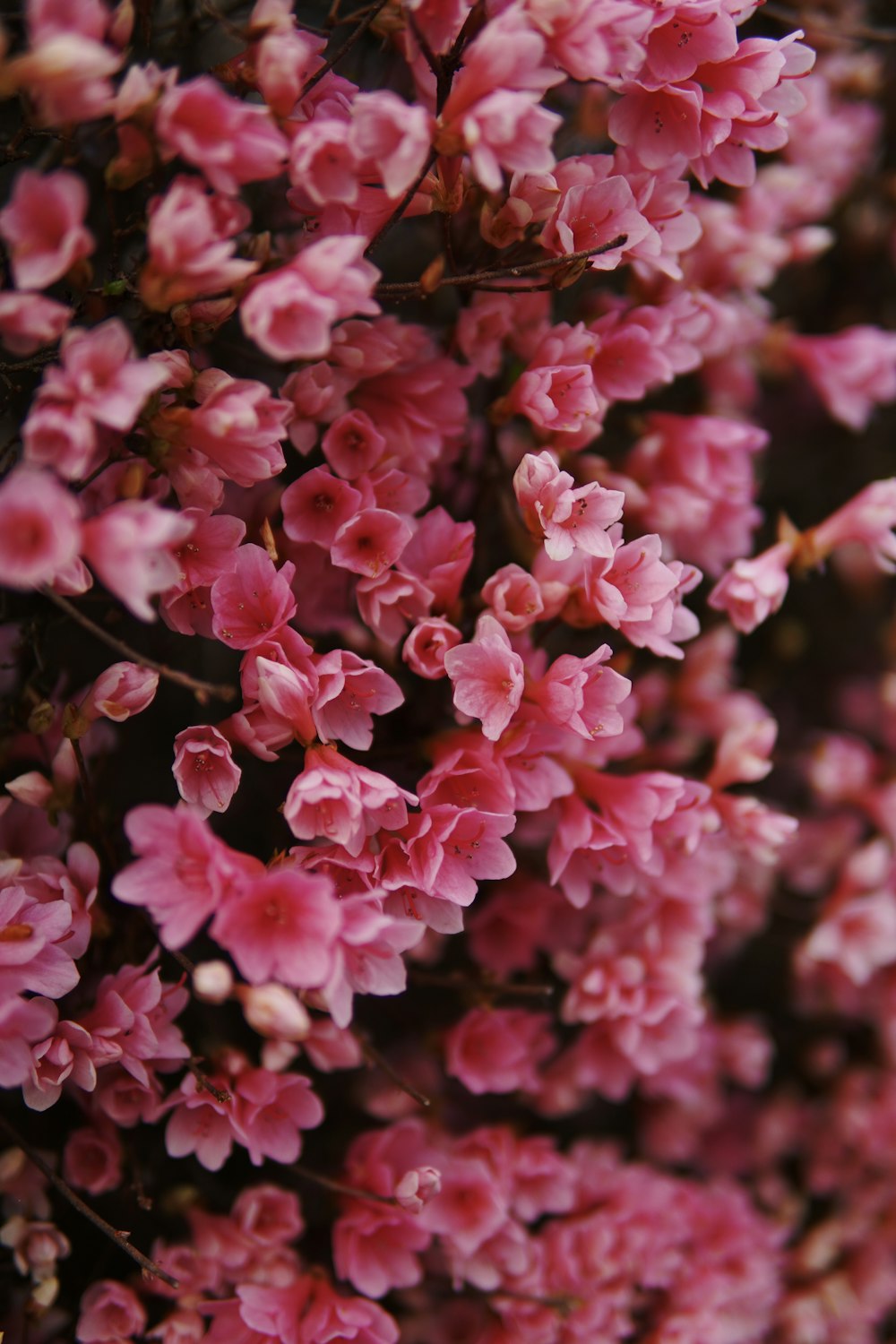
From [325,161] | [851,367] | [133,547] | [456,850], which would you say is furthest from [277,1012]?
[851,367]

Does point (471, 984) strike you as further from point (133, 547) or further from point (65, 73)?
point (65, 73)

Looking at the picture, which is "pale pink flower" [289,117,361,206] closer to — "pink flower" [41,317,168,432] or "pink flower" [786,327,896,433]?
"pink flower" [41,317,168,432]

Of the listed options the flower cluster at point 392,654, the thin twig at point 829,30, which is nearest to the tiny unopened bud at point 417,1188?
the flower cluster at point 392,654

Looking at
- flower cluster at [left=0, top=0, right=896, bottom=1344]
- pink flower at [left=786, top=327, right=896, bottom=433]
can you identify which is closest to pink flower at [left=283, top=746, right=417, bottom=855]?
flower cluster at [left=0, top=0, right=896, bottom=1344]

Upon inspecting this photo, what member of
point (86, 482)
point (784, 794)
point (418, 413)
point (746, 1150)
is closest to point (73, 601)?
point (86, 482)

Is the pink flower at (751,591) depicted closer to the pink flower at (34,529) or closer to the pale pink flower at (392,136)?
the pale pink flower at (392,136)

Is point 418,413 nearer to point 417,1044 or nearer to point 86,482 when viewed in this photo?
point 86,482
